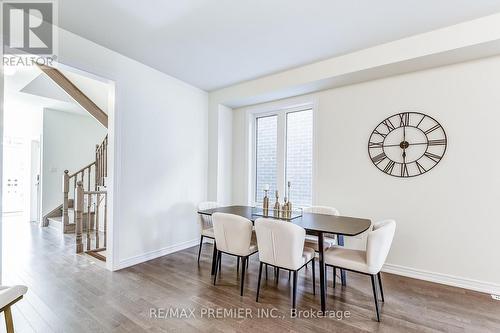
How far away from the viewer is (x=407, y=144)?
3.03 metres

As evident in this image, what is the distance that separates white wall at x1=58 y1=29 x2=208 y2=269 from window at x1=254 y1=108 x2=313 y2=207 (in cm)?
110

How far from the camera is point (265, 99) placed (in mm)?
4117

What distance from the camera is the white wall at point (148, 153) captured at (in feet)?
10.1

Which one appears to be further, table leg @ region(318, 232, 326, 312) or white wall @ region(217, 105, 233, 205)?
white wall @ region(217, 105, 233, 205)

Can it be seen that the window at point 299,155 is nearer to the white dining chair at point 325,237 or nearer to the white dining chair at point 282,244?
the white dining chair at point 325,237

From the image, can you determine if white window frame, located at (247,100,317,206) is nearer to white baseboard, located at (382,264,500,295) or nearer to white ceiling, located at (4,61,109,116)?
white baseboard, located at (382,264,500,295)

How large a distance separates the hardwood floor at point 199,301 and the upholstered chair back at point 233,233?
0.47 metres

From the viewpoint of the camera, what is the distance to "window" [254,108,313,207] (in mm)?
3965

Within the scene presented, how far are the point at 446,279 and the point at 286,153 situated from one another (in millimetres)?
2666

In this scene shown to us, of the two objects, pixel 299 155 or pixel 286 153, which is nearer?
pixel 299 155

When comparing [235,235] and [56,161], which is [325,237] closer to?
[235,235]

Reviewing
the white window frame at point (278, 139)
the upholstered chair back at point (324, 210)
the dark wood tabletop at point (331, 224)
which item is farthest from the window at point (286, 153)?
the dark wood tabletop at point (331, 224)

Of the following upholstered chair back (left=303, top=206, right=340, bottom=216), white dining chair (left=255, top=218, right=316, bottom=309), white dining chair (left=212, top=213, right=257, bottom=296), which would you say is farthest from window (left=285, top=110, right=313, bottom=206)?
white dining chair (left=255, top=218, right=316, bottom=309)

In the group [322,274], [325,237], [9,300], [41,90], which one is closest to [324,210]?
[325,237]
